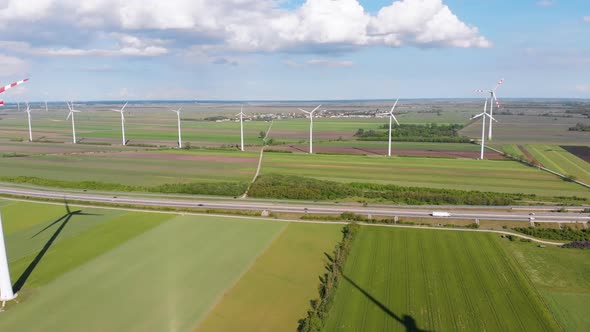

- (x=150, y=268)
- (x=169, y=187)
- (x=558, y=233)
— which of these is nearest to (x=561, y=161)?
(x=558, y=233)

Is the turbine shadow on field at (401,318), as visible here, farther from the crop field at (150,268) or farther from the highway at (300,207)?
the highway at (300,207)

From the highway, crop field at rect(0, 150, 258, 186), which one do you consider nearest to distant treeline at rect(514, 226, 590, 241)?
the highway

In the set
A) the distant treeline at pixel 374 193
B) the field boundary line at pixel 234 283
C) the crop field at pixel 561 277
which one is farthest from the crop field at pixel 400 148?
the field boundary line at pixel 234 283

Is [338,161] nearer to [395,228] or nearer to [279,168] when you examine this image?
[279,168]

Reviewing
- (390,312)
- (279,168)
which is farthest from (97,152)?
(390,312)

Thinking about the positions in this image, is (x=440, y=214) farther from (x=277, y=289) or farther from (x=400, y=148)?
(x=400, y=148)

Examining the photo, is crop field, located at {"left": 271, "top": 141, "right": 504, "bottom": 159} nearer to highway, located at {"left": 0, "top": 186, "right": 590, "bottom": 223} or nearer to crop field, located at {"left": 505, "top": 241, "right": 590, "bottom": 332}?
highway, located at {"left": 0, "top": 186, "right": 590, "bottom": 223}
